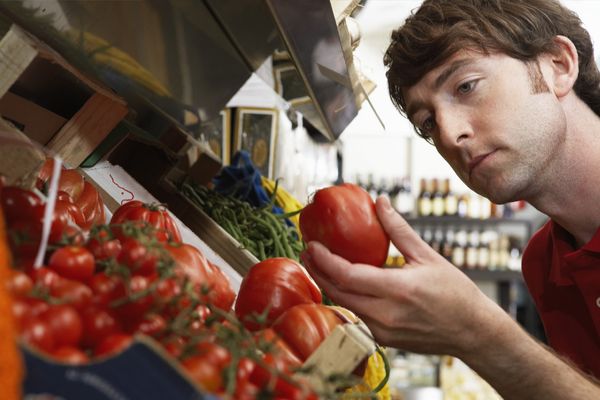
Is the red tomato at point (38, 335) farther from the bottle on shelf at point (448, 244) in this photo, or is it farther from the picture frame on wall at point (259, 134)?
the bottle on shelf at point (448, 244)

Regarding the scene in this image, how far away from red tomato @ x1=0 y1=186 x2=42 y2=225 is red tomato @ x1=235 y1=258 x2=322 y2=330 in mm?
510

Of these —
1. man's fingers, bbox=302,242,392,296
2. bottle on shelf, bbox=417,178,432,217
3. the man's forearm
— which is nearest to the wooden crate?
man's fingers, bbox=302,242,392,296

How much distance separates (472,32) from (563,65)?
0.36m

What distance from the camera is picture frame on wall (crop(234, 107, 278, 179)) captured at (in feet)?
11.2

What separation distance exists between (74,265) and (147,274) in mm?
90

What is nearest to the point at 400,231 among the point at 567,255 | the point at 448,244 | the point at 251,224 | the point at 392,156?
the point at 567,255

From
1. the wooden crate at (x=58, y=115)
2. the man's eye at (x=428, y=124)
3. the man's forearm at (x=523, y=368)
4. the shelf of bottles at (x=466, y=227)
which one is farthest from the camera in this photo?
the shelf of bottles at (x=466, y=227)

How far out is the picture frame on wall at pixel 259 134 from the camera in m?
3.43

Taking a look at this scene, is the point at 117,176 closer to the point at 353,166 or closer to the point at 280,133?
the point at 280,133

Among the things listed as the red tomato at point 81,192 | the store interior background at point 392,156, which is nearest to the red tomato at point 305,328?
the red tomato at point 81,192

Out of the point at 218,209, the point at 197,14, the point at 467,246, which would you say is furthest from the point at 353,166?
the point at 197,14

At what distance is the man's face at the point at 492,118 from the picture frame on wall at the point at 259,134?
1626 millimetres

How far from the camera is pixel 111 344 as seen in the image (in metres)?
0.60

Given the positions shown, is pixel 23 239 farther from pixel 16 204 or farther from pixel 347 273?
pixel 347 273
